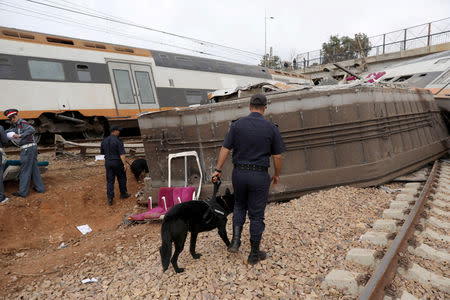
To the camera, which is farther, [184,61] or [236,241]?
[184,61]

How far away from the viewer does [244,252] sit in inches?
135

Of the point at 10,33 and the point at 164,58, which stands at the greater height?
the point at 10,33

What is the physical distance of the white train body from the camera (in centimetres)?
873

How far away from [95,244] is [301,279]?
13.2ft

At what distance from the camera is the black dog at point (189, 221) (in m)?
2.99

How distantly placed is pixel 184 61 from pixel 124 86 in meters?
3.58

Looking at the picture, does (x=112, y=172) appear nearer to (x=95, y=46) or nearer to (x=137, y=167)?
(x=137, y=167)

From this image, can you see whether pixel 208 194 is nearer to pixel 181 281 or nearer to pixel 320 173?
pixel 320 173

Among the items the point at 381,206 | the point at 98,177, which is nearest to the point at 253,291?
the point at 381,206

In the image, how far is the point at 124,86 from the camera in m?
11.0

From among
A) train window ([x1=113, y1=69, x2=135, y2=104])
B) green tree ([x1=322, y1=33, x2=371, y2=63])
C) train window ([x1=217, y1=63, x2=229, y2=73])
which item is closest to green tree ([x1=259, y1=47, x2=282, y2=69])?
green tree ([x1=322, y1=33, x2=371, y2=63])

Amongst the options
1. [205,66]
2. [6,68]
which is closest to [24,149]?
[6,68]

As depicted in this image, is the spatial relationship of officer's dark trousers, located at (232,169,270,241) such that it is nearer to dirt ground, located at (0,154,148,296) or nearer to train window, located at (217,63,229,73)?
dirt ground, located at (0,154,148,296)

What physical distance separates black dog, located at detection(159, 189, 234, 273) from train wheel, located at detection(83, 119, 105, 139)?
8933mm
